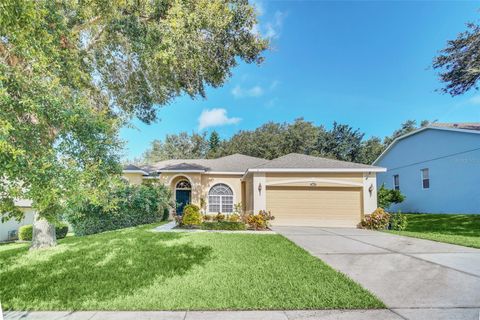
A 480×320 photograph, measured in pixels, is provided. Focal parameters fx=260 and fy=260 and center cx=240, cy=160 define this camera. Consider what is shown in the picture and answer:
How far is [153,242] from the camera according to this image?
915cm

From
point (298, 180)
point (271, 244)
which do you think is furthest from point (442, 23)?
point (271, 244)

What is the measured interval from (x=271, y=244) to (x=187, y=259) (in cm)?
310

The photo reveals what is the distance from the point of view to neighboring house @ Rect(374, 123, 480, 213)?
1557cm

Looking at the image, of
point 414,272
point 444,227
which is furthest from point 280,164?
point 414,272

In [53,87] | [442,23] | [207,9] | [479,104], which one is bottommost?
[53,87]

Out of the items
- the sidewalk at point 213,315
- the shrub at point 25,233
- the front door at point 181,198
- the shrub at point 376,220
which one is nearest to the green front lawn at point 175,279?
the sidewalk at point 213,315

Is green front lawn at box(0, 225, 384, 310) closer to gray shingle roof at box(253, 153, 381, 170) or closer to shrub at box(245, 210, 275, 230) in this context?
shrub at box(245, 210, 275, 230)

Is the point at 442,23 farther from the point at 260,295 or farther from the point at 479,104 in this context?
the point at 260,295

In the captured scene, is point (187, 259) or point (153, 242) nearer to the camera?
point (187, 259)

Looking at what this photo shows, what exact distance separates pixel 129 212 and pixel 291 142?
24.2m

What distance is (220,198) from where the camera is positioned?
1900 cm

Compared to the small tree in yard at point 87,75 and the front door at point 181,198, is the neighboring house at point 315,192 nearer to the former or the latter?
the front door at point 181,198

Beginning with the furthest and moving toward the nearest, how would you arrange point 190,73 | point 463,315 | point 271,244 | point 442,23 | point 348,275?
point 442,23
point 190,73
point 271,244
point 348,275
point 463,315

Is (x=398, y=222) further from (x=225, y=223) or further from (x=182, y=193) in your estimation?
(x=182, y=193)
